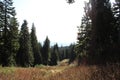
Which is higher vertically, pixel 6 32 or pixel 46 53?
pixel 6 32

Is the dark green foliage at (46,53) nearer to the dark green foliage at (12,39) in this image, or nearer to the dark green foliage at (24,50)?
the dark green foliage at (24,50)

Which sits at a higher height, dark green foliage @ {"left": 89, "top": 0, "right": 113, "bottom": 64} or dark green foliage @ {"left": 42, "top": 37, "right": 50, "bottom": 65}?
dark green foliage @ {"left": 89, "top": 0, "right": 113, "bottom": 64}

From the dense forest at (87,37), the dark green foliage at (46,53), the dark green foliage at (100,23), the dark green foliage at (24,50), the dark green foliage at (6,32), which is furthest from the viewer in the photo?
the dark green foliage at (46,53)

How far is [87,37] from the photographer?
120 feet

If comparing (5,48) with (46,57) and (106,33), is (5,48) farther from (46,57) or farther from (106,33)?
(46,57)

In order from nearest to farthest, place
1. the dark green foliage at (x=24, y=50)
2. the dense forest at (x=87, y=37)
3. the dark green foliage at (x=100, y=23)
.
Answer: the dense forest at (x=87, y=37)
the dark green foliage at (x=100, y=23)
the dark green foliage at (x=24, y=50)

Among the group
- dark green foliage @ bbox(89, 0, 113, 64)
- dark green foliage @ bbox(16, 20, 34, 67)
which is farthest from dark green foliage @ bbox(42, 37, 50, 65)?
dark green foliage @ bbox(89, 0, 113, 64)

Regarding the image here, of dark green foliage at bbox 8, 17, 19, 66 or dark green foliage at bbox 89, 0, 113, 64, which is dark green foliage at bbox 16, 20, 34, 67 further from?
dark green foliage at bbox 89, 0, 113, 64

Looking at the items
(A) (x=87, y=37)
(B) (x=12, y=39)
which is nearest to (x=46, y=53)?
(B) (x=12, y=39)

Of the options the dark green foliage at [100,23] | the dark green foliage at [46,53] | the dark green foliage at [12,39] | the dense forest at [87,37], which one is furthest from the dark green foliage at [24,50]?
the dark green foliage at [100,23]

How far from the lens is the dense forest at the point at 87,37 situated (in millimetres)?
20453

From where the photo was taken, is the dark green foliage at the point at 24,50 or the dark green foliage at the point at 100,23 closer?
the dark green foliage at the point at 100,23

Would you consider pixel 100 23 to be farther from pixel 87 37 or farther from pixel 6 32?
pixel 6 32

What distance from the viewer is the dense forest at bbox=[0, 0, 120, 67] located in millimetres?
20453
